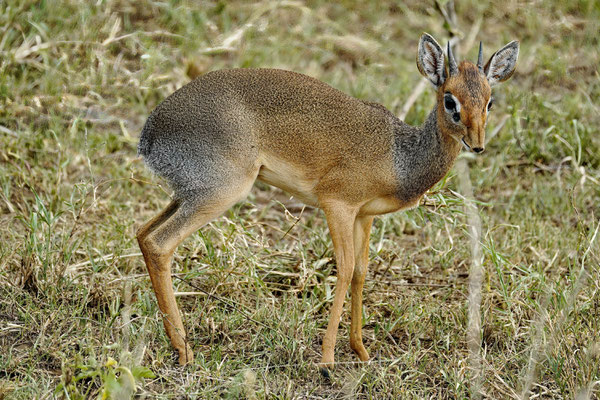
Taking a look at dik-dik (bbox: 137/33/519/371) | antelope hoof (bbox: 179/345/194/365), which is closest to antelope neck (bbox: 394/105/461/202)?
dik-dik (bbox: 137/33/519/371)

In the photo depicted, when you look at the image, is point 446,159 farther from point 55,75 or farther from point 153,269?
point 55,75

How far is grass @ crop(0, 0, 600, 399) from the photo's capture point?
4277 millimetres

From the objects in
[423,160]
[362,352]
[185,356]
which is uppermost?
[423,160]

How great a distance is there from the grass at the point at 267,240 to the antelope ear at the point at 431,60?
0.93 metres

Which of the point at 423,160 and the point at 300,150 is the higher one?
the point at 300,150

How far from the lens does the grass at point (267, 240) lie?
4277 millimetres

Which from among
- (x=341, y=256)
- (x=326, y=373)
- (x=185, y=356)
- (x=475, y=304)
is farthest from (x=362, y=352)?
(x=185, y=356)

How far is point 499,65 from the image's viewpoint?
441cm

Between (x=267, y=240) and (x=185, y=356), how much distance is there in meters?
1.27

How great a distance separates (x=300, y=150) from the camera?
4.41 metres

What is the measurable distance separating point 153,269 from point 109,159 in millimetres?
2358

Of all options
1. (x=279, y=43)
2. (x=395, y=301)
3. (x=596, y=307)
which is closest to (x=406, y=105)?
(x=279, y=43)

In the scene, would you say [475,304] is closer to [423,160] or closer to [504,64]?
[423,160]

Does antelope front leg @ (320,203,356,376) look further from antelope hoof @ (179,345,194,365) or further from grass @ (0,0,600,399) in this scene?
antelope hoof @ (179,345,194,365)
